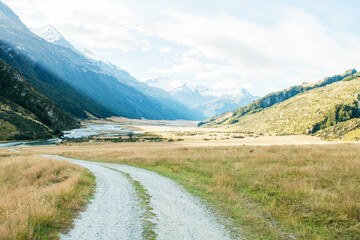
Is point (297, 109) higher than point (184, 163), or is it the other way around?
point (297, 109)

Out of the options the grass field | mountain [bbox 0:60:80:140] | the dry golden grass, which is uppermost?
mountain [bbox 0:60:80:140]

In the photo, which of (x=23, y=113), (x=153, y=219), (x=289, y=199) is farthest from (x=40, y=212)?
(x=23, y=113)

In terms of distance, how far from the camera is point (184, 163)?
80.9ft

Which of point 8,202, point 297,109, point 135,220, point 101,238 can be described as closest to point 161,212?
point 135,220

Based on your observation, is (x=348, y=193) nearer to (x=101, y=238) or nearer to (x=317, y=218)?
(x=317, y=218)

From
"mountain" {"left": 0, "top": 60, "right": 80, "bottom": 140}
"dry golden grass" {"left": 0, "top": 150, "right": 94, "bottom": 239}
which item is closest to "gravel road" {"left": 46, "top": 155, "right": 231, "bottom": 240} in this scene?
"dry golden grass" {"left": 0, "top": 150, "right": 94, "bottom": 239}

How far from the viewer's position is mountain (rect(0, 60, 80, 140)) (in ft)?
307

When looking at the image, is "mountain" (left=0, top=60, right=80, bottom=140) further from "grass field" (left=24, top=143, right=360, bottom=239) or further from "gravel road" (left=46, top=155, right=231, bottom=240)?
"grass field" (left=24, top=143, right=360, bottom=239)

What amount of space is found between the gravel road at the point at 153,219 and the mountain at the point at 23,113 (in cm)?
10173

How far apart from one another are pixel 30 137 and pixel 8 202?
106928mm

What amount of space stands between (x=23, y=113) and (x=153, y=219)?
13005 cm

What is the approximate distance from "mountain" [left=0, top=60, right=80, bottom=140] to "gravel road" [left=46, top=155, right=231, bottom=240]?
334 feet

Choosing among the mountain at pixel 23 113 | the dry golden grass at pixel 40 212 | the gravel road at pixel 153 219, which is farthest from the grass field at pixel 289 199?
the mountain at pixel 23 113

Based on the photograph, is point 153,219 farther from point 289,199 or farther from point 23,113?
point 23,113
